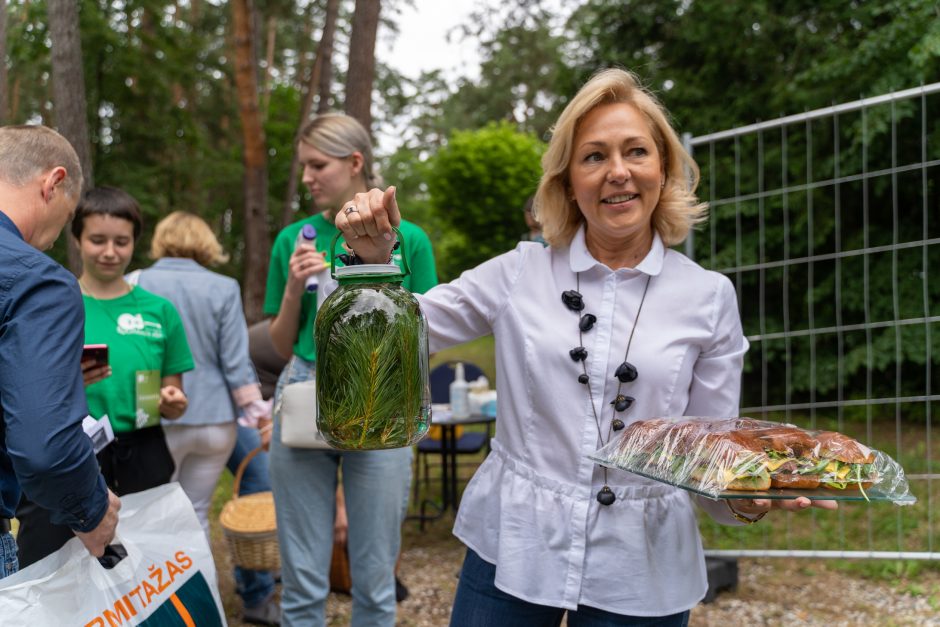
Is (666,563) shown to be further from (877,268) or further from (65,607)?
(877,268)

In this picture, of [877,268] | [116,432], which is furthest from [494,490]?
[877,268]

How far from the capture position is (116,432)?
9.86 feet

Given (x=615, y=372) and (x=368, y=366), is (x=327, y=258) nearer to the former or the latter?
(x=615, y=372)

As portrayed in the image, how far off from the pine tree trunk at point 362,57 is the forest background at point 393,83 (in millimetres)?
15

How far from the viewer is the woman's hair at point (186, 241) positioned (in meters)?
4.29

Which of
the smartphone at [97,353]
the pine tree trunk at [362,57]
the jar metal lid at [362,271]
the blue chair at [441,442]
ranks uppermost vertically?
the pine tree trunk at [362,57]

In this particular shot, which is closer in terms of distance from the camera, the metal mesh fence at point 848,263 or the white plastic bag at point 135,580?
the white plastic bag at point 135,580

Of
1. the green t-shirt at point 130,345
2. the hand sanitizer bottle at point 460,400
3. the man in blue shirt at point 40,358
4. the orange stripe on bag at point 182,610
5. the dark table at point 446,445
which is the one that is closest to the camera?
the man in blue shirt at point 40,358

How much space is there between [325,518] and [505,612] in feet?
3.91

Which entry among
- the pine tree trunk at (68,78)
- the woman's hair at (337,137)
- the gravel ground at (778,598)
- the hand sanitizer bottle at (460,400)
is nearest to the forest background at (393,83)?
the pine tree trunk at (68,78)

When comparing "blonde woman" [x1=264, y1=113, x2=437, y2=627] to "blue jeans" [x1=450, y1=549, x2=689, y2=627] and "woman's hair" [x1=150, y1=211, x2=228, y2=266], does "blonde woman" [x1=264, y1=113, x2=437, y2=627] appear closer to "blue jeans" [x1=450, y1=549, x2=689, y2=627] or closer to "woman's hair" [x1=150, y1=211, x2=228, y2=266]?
"blue jeans" [x1=450, y1=549, x2=689, y2=627]

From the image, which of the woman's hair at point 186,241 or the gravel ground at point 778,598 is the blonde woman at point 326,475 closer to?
the woman's hair at point 186,241

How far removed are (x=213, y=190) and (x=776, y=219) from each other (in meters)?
13.3

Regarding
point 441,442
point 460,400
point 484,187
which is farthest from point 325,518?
point 484,187
